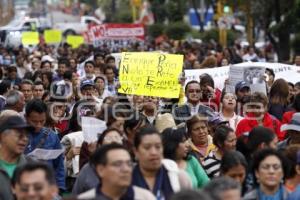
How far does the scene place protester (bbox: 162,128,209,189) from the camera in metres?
7.98

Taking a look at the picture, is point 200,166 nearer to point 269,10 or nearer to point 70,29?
point 269,10

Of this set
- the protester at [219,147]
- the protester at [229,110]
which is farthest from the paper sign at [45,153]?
the protester at [229,110]

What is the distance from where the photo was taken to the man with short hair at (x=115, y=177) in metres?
6.62

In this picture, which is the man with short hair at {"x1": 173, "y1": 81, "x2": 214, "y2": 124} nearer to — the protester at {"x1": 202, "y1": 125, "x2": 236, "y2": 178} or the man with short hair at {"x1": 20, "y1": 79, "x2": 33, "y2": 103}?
the protester at {"x1": 202, "y1": 125, "x2": 236, "y2": 178}

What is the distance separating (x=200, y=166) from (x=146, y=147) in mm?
1310

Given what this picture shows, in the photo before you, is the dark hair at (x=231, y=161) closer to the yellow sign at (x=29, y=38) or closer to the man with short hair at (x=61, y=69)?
the man with short hair at (x=61, y=69)

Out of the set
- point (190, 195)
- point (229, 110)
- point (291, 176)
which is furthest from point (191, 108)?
point (190, 195)

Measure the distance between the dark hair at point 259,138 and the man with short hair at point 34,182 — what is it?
8.05ft

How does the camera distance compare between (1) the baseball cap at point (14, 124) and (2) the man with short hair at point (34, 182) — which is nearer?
(2) the man with short hair at point (34, 182)

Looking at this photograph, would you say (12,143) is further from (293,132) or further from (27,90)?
(27,90)

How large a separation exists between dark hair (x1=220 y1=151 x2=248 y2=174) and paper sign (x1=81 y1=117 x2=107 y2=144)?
1.40 m

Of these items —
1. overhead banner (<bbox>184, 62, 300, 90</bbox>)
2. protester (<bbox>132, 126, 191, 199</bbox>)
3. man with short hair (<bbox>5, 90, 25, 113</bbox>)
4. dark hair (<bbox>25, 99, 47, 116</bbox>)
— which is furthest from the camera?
overhead banner (<bbox>184, 62, 300, 90</bbox>)

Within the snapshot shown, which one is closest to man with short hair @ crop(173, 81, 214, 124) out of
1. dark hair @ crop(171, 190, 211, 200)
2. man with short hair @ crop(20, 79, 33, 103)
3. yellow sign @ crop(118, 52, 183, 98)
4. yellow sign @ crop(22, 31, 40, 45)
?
yellow sign @ crop(118, 52, 183, 98)

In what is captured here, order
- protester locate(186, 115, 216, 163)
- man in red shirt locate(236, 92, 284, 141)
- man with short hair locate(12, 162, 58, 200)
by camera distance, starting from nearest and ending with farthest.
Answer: man with short hair locate(12, 162, 58, 200) < protester locate(186, 115, 216, 163) < man in red shirt locate(236, 92, 284, 141)
